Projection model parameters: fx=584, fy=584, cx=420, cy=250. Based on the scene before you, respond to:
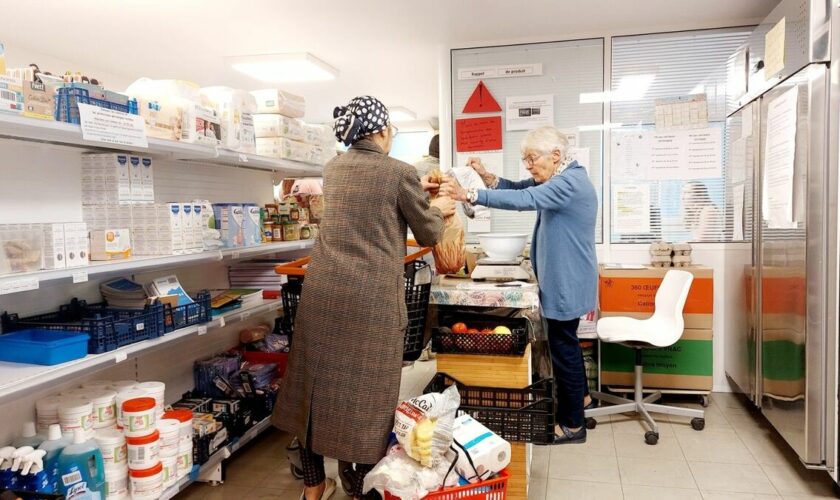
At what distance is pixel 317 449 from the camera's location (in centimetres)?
237

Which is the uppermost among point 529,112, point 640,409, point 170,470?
point 529,112

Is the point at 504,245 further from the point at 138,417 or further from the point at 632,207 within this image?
the point at 632,207

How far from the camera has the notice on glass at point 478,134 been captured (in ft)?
15.2

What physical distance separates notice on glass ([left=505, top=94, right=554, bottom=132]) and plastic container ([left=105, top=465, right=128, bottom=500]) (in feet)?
11.4

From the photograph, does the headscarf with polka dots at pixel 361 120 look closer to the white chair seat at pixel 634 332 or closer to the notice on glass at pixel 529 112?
the white chair seat at pixel 634 332

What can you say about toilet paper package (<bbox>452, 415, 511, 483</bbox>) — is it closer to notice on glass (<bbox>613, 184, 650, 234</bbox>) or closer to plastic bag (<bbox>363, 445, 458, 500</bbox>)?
plastic bag (<bbox>363, 445, 458, 500</bbox>)

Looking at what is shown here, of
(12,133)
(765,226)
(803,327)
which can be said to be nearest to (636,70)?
(765,226)

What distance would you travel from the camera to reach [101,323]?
232 cm

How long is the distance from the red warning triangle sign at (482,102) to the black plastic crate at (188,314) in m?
2.64

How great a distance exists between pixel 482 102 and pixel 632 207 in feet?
4.65

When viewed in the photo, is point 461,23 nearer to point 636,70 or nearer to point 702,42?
point 636,70

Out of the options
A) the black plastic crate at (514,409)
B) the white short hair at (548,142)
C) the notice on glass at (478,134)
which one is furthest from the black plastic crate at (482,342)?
the notice on glass at (478,134)

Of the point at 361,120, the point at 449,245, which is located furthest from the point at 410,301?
the point at 361,120

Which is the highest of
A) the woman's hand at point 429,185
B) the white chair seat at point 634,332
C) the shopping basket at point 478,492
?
the woman's hand at point 429,185
